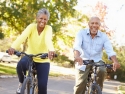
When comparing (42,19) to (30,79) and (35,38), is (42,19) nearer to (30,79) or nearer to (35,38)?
(35,38)

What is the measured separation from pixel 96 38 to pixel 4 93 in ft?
16.8

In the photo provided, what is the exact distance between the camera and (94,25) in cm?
508

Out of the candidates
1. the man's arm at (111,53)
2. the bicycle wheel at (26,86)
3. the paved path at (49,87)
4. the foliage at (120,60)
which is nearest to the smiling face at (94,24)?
the man's arm at (111,53)

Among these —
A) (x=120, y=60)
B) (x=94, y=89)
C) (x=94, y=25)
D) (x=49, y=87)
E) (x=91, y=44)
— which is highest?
(x=94, y=25)

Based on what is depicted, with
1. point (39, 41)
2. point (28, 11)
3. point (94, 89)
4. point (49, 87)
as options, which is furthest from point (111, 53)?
point (28, 11)

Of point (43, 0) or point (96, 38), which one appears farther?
point (43, 0)

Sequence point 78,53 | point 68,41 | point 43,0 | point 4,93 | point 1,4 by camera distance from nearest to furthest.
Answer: point 78,53 → point 4,93 → point 1,4 → point 43,0 → point 68,41

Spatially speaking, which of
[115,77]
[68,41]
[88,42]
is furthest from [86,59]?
[115,77]

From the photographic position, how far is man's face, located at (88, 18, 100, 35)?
199 inches

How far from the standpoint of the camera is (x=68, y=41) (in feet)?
95.0

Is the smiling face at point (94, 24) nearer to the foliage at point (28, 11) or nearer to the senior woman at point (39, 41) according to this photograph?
the senior woman at point (39, 41)

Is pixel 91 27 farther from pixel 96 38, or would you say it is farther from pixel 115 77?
pixel 115 77

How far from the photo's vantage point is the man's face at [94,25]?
5.07m

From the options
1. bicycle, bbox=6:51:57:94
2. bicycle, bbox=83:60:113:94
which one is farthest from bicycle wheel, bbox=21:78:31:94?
bicycle, bbox=83:60:113:94
